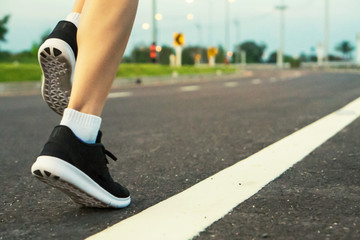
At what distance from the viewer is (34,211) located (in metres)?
2.07

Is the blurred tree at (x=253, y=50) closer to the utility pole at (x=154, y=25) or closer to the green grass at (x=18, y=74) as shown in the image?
the utility pole at (x=154, y=25)

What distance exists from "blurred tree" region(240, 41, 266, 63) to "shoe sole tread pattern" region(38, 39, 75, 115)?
151m

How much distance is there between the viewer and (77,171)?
1.88 m

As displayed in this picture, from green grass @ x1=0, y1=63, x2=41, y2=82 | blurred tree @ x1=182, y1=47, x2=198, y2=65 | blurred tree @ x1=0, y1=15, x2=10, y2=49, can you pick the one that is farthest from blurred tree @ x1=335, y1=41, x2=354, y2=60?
green grass @ x1=0, y1=63, x2=41, y2=82

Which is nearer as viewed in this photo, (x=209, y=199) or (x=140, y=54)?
(x=209, y=199)

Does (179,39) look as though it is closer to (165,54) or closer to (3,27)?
(3,27)

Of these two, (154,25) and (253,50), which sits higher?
(154,25)

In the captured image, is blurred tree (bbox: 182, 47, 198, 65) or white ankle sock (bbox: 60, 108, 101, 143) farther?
blurred tree (bbox: 182, 47, 198, 65)

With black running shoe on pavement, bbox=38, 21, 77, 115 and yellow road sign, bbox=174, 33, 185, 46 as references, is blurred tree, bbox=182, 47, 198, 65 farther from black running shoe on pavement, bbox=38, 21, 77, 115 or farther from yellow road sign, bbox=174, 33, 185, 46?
black running shoe on pavement, bbox=38, 21, 77, 115

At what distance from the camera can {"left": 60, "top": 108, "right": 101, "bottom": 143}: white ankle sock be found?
75.6 inches

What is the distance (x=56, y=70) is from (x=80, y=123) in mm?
373

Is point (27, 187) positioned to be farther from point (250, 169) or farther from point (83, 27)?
point (250, 169)

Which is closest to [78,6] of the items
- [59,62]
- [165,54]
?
[59,62]

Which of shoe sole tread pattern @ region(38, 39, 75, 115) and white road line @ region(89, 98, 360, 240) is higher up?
shoe sole tread pattern @ region(38, 39, 75, 115)
